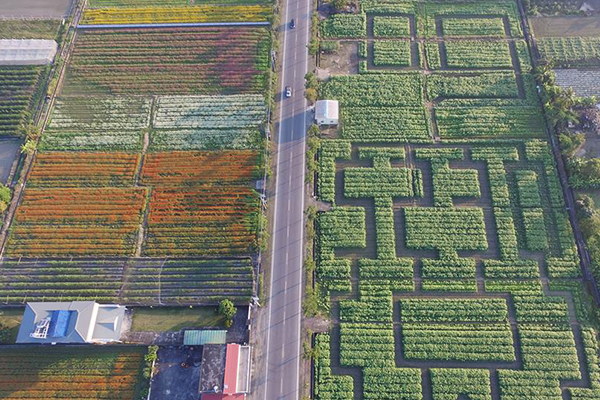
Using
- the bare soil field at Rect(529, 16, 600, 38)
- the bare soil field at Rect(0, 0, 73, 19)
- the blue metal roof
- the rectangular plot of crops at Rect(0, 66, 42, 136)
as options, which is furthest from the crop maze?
the bare soil field at Rect(0, 0, 73, 19)

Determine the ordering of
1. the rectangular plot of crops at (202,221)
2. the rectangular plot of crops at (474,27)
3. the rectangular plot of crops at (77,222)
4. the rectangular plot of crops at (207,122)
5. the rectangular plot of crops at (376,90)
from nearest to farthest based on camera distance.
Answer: the rectangular plot of crops at (202,221) → the rectangular plot of crops at (77,222) → the rectangular plot of crops at (207,122) → the rectangular plot of crops at (376,90) → the rectangular plot of crops at (474,27)

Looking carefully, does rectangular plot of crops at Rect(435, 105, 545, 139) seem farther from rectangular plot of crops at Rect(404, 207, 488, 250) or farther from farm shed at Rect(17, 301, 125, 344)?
farm shed at Rect(17, 301, 125, 344)

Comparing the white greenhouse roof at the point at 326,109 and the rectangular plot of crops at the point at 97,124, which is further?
the rectangular plot of crops at the point at 97,124

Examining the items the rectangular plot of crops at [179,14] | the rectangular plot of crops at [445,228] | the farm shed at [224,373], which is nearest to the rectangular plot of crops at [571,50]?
the rectangular plot of crops at [445,228]

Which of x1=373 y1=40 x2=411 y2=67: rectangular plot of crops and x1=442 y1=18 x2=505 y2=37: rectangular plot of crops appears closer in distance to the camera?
x1=373 y1=40 x2=411 y2=67: rectangular plot of crops

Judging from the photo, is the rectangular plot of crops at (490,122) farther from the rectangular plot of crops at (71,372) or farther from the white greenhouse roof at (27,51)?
the white greenhouse roof at (27,51)

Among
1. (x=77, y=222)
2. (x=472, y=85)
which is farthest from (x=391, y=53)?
(x=77, y=222)
